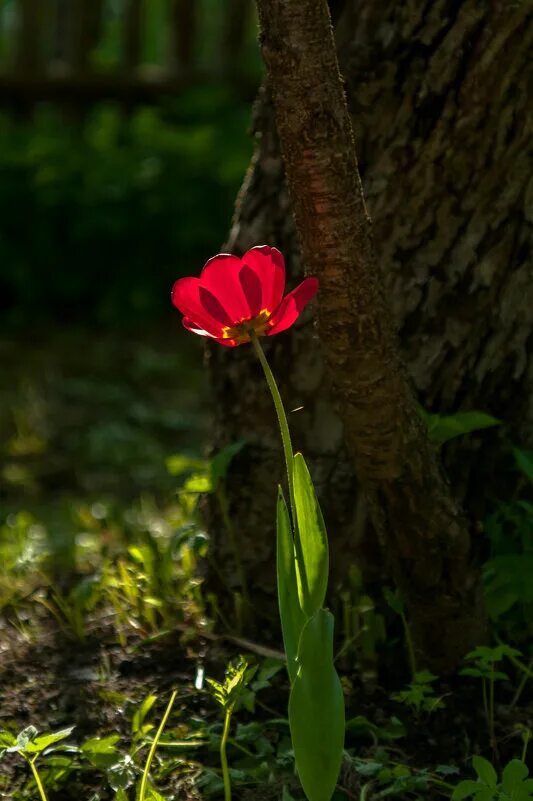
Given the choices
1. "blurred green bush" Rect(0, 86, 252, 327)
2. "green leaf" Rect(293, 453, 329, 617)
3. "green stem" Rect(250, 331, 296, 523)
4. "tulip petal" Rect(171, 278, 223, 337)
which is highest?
"tulip petal" Rect(171, 278, 223, 337)

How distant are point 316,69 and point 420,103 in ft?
1.62

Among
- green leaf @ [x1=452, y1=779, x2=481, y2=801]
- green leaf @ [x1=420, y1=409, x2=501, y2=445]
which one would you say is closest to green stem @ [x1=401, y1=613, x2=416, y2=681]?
green leaf @ [x1=420, y1=409, x2=501, y2=445]

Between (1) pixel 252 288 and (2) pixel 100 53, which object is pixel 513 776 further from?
(2) pixel 100 53

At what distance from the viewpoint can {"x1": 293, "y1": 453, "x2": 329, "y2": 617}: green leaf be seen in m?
1.59

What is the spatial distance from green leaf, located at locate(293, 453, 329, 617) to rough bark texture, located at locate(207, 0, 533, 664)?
45 cm

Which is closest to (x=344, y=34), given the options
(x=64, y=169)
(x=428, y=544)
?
(x=428, y=544)

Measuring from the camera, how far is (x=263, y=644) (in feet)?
7.45

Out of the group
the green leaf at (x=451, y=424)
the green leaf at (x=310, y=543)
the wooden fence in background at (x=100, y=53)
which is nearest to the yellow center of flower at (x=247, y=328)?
the green leaf at (x=310, y=543)

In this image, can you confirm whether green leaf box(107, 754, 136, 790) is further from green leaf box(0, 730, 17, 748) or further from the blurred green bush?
the blurred green bush

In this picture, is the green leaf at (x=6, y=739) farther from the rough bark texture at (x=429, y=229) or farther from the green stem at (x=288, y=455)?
the rough bark texture at (x=429, y=229)

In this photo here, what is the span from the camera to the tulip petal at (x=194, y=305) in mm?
1554

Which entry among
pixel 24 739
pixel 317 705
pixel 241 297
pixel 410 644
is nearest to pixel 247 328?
pixel 241 297

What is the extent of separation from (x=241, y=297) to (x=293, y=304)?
7 cm

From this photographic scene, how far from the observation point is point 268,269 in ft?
5.04
